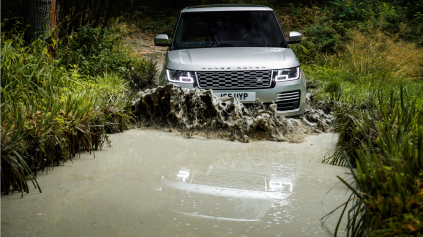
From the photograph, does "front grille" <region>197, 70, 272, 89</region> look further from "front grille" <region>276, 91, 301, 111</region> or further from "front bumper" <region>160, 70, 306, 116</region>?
"front grille" <region>276, 91, 301, 111</region>

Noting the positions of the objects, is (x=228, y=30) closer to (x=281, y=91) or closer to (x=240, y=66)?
(x=240, y=66)

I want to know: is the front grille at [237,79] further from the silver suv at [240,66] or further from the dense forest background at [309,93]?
the dense forest background at [309,93]

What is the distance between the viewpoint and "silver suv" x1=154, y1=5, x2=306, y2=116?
5727 mm

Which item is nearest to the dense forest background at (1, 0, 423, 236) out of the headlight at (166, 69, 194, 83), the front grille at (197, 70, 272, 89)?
the headlight at (166, 69, 194, 83)

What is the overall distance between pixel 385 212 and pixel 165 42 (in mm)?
5174

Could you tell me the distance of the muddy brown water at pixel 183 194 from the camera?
9.53 ft

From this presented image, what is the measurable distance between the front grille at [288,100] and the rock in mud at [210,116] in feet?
0.64

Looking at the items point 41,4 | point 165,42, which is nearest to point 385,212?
point 165,42

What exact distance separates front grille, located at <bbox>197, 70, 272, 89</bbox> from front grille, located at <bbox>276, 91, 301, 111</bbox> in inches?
10.6

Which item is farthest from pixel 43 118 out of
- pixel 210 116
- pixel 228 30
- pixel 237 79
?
pixel 228 30

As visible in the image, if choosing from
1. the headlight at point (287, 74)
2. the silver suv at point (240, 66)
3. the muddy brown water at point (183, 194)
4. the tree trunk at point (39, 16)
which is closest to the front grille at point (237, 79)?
the silver suv at point (240, 66)

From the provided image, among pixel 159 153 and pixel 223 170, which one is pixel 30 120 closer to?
pixel 159 153

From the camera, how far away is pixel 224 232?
2826mm

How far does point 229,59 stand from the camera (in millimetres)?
5824
